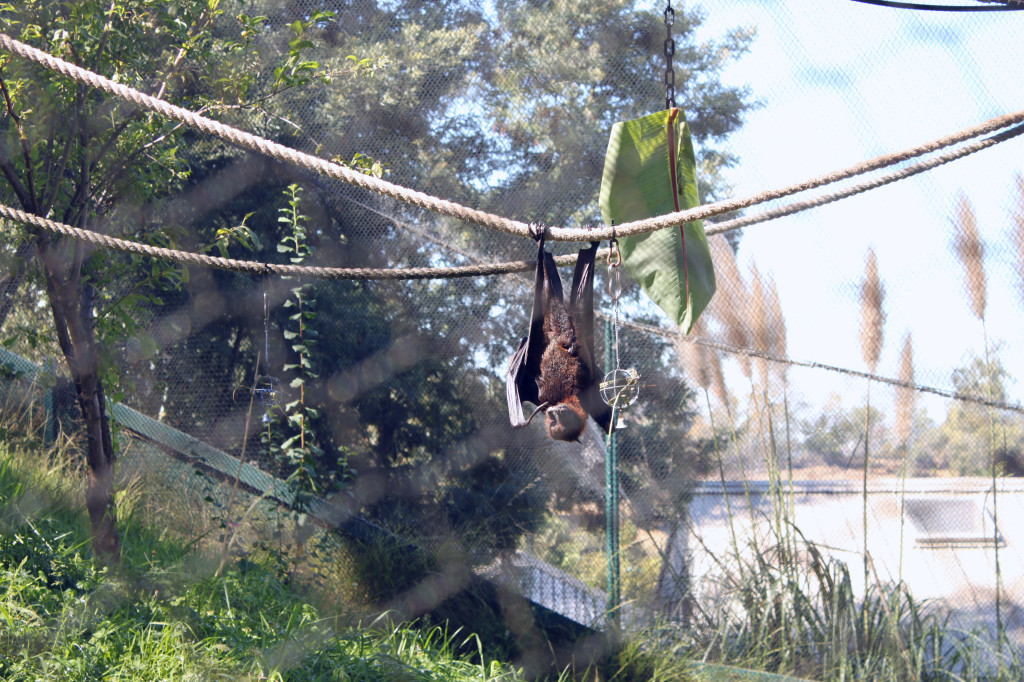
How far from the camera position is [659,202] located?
2326 mm

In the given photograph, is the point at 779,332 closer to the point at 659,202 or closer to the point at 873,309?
the point at 873,309

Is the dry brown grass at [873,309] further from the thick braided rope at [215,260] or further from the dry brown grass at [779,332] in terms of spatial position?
the thick braided rope at [215,260]

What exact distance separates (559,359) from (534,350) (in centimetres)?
9

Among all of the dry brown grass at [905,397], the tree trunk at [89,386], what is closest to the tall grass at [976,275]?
the dry brown grass at [905,397]

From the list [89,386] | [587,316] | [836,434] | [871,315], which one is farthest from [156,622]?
[871,315]

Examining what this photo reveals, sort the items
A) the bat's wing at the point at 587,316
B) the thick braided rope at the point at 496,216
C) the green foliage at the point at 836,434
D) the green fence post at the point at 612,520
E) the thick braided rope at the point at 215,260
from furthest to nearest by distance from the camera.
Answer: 1. the green fence post at the point at 612,520
2. the green foliage at the point at 836,434
3. the thick braided rope at the point at 215,260
4. the bat's wing at the point at 587,316
5. the thick braided rope at the point at 496,216

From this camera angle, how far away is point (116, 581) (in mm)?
3371

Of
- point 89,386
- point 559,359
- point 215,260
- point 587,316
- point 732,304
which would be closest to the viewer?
point 587,316

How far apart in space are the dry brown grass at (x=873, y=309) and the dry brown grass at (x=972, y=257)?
16.7 inches

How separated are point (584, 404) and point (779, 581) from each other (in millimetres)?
2115

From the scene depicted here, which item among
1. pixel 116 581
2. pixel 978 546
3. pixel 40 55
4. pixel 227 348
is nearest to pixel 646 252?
pixel 40 55

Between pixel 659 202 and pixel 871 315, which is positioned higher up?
pixel 659 202

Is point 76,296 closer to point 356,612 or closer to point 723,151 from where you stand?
point 356,612

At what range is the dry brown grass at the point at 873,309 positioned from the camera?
4012 mm
